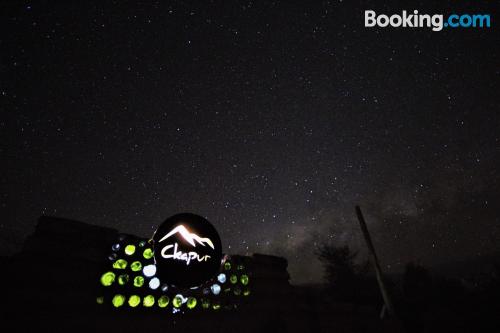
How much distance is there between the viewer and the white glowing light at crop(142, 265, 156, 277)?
25.0 ft

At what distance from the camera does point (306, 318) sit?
39.6ft

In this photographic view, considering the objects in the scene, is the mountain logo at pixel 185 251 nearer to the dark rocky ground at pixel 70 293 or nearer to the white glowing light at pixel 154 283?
the white glowing light at pixel 154 283

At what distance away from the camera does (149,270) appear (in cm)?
769

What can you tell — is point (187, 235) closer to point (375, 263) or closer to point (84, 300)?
point (84, 300)

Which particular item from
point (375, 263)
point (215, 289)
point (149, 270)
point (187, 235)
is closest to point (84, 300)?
point (149, 270)

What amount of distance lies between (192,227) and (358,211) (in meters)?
9.97

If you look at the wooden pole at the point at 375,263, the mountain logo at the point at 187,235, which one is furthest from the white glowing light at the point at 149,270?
the wooden pole at the point at 375,263

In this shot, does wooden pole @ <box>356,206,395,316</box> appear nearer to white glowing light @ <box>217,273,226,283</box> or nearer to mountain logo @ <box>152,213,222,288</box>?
white glowing light @ <box>217,273,226,283</box>

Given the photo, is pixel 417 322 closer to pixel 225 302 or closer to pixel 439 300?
pixel 439 300

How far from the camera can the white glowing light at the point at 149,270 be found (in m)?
7.61

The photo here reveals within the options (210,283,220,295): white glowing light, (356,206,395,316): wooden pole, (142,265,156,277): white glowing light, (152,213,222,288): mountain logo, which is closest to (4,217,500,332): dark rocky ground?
(210,283,220,295): white glowing light

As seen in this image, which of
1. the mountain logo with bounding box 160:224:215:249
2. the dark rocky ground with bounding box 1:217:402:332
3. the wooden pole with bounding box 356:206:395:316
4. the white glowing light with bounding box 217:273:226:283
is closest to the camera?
the dark rocky ground with bounding box 1:217:402:332

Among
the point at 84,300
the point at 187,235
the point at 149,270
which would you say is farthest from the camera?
the point at 187,235

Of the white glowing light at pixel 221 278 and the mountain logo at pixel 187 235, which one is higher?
the mountain logo at pixel 187 235
